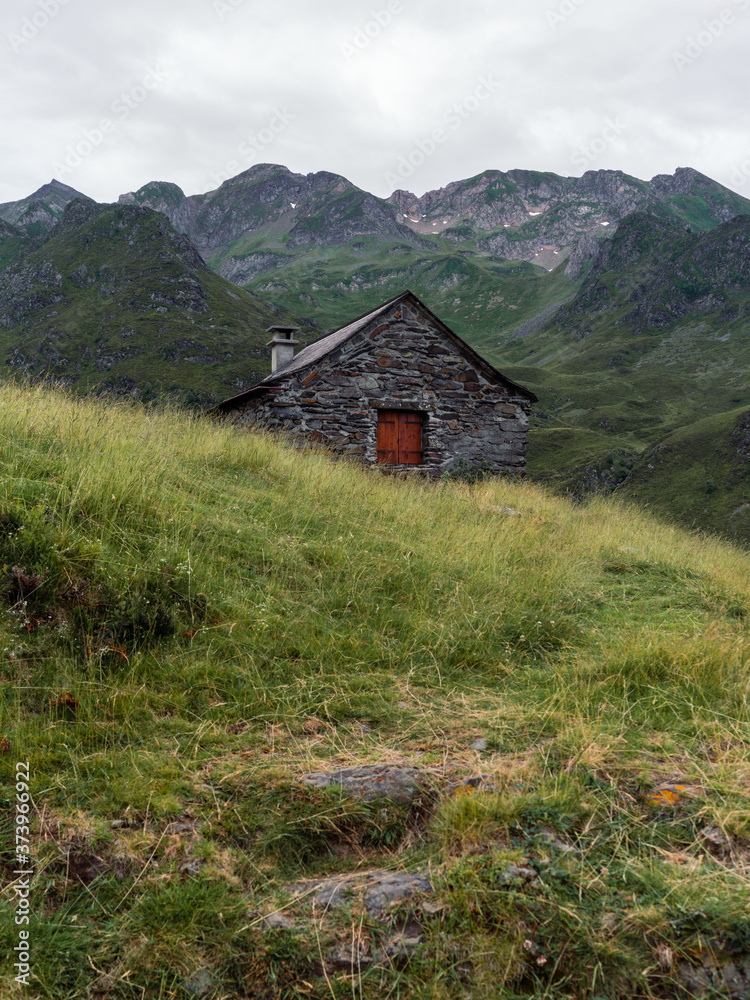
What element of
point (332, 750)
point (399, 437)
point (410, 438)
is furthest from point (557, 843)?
point (410, 438)

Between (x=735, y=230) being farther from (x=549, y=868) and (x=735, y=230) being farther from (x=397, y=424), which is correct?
(x=549, y=868)

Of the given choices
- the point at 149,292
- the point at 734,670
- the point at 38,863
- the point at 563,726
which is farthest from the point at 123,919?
the point at 149,292

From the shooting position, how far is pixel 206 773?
2734mm

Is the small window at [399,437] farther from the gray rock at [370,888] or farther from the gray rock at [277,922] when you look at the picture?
the gray rock at [277,922]

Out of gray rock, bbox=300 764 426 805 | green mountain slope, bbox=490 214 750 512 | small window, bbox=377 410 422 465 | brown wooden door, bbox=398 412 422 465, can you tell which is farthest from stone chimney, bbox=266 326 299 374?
green mountain slope, bbox=490 214 750 512

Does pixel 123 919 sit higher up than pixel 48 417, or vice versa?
pixel 48 417

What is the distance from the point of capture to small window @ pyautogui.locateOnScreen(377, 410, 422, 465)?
47.6ft

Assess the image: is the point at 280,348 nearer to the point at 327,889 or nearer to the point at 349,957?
the point at 327,889

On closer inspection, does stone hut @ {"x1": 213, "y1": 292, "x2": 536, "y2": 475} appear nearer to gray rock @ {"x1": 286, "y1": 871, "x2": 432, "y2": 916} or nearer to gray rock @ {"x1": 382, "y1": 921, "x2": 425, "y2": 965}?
gray rock @ {"x1": 286, "y1": 871, "x2": 432, "y2": 916}

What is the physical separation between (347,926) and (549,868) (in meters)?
0.84

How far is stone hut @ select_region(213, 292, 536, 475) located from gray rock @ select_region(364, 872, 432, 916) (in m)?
11.7

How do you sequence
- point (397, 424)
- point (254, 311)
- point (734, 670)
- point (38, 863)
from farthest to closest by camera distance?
point (254, 311) < point (397, 424) < point (734, 670) < point (38, 863)

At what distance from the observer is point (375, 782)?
278 centimetres

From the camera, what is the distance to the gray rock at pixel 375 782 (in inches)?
107
